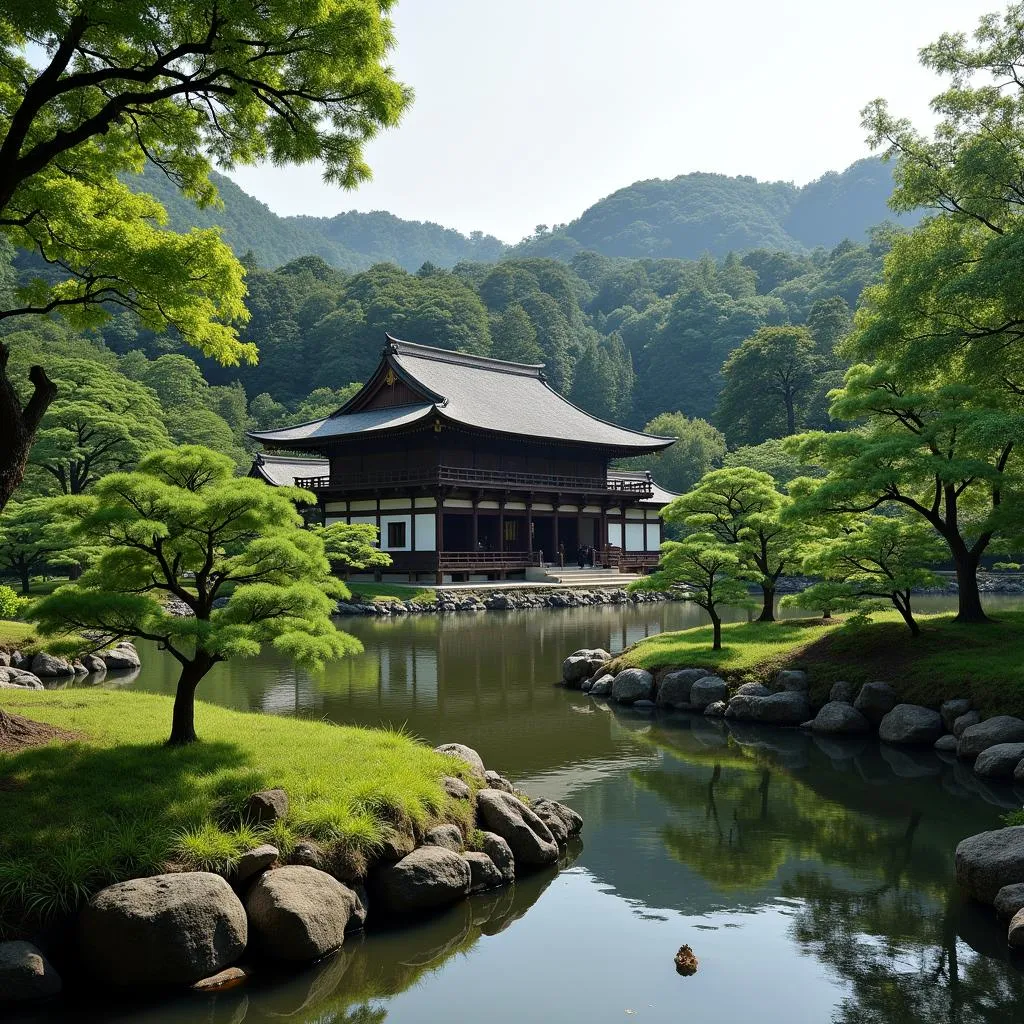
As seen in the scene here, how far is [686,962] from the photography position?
625 centimetres

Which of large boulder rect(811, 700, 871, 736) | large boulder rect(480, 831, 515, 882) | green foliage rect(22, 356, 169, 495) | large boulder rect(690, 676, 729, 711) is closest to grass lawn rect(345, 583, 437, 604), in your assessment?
green foliage rect(22, 356, 169, 495)

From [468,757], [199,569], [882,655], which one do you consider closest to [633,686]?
[882,655]

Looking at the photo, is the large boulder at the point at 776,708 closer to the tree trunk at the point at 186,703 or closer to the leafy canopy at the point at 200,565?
the leafy canopy at the point at 200,565

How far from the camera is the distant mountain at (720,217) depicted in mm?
169875

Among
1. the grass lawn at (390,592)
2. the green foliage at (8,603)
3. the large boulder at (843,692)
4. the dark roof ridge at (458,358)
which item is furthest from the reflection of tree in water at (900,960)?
the dark roof ridge at (458,358)

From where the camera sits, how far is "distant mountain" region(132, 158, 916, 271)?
547 ft

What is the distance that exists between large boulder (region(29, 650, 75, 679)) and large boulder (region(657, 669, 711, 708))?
10732 millimetres

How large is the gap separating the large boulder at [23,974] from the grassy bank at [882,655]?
34.6ft

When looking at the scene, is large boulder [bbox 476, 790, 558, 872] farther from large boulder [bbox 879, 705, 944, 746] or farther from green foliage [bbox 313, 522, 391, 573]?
green foliage [bbox 313, 522, 391, 573]

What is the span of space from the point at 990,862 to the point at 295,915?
5316 mm

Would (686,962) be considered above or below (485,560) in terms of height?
below

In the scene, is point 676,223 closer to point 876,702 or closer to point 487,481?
point 487,481

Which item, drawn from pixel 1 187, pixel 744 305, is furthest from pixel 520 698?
pixel 744 305

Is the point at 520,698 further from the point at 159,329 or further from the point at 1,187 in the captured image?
the point at 1,187
